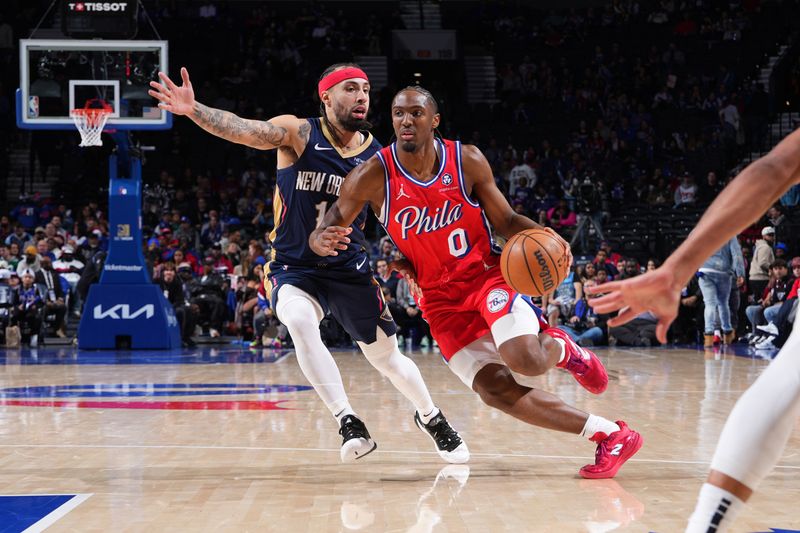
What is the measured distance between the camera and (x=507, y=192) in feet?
64.5

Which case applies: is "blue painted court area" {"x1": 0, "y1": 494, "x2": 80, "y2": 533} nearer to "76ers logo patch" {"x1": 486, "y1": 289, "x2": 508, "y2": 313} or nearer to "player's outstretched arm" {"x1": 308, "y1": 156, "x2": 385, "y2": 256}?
"player's outstretched arm" {"x1": 308, "y1": 156, "x2": 385, "y2": 256}

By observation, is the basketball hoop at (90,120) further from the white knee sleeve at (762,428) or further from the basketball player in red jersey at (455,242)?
the white knee sleeve at (762,428)

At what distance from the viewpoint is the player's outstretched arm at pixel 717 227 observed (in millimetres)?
2072

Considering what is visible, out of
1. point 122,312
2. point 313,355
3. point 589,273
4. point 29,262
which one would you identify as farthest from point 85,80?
point 313,355

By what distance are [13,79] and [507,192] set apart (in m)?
11.6

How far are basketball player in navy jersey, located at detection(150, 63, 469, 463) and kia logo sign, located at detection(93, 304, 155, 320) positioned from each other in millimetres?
8597

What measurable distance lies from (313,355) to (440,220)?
0.92 metres

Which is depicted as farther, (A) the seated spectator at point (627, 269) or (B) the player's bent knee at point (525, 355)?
(A) the seated spectator at point (627, 269)

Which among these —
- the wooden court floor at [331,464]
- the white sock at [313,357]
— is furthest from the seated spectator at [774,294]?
the white sock at [313,357]

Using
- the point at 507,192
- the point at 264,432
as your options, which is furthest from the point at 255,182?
the point at 264,432

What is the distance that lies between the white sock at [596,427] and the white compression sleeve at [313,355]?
44.8 inches

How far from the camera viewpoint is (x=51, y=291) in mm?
14734

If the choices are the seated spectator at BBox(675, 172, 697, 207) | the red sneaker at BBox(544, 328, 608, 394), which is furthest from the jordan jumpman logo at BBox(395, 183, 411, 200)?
the seated spectator at BBox(675, 172, 697, 207)

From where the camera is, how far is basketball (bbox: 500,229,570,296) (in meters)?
4.11
